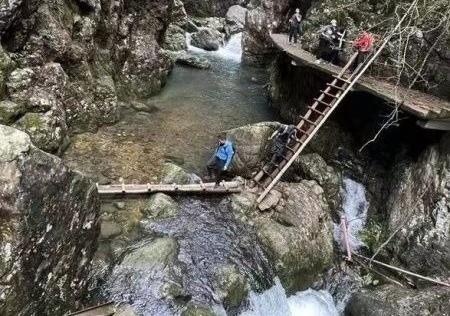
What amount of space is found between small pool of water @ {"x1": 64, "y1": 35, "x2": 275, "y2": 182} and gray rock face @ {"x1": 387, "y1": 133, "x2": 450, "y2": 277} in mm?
6824

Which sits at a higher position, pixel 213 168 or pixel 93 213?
pixel 93 213

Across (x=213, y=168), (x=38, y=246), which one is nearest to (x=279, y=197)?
(x=213, y=168)

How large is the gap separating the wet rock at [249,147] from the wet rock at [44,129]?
232 inches

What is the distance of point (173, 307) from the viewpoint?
9.30 m

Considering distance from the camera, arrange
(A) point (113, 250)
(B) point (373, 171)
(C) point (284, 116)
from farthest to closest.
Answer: (C) point (284, 116) < (B) point (373, 171) < (A) point (113, 250)

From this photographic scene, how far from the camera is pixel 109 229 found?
11.0 metres

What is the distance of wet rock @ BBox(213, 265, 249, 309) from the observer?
10141 mm

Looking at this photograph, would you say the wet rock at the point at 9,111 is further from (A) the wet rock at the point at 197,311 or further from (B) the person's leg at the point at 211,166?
(A) the wet rock at the point at 197,311

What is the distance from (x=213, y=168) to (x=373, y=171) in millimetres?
6375

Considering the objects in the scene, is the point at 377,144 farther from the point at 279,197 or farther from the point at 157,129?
the point at 157,129

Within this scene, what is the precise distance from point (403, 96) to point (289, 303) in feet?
25.8

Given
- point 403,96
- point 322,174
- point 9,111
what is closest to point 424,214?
point 322,174

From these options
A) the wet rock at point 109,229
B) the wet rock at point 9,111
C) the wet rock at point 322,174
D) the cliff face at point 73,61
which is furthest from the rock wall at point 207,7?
the wet rock at point 109,229

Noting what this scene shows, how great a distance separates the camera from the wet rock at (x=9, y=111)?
40.8 feet
